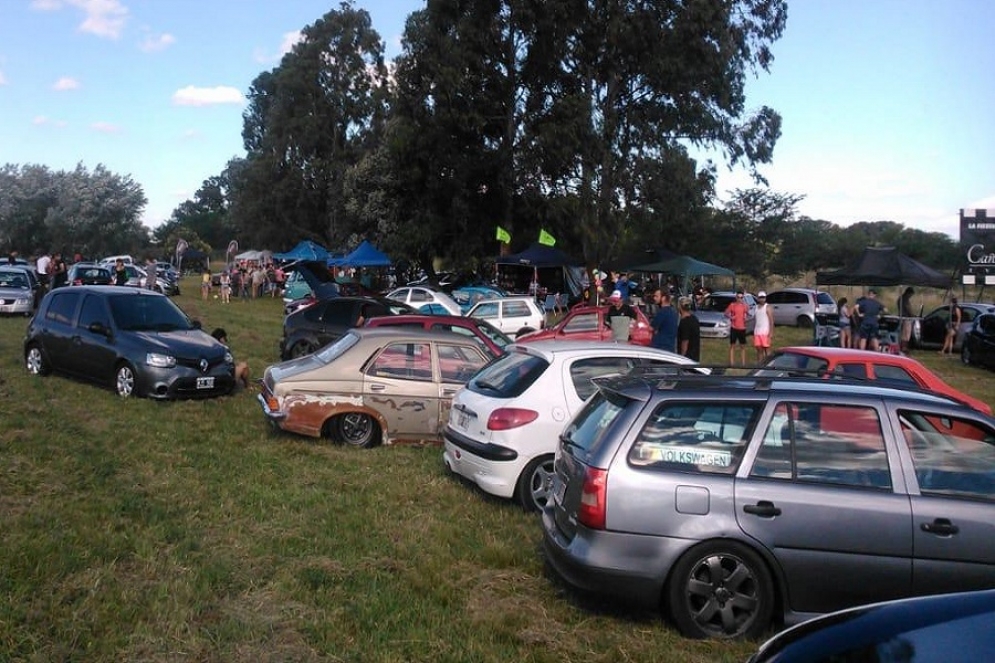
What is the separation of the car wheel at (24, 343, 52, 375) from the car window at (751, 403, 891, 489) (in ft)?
40.4

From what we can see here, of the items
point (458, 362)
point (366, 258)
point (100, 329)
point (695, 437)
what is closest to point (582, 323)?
point (458, 362)

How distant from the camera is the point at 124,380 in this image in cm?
1239

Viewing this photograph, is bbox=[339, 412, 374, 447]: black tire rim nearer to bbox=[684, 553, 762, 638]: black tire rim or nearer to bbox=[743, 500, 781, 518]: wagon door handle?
bbox=[684, 553, 762, 638]: black tire rim

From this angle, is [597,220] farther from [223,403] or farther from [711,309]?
[223,403]

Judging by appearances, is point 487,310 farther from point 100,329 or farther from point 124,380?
point 124,380

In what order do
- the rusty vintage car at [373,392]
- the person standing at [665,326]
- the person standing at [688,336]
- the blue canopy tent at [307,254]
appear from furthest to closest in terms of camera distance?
A: the blue canopy tent at [307,254] < the person standing at [688,336] < the person standing at [665,326] < the rusty vintage car at [373,392]

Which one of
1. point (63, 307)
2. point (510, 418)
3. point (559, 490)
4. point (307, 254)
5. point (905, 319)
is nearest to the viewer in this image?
point (559, 490)

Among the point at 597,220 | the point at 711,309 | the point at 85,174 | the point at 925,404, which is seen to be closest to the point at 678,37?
the point at 597,220

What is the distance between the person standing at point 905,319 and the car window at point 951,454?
22230mm

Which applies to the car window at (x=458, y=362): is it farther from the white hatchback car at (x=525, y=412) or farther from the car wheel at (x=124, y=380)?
the car wheel at (x=124, y=380)

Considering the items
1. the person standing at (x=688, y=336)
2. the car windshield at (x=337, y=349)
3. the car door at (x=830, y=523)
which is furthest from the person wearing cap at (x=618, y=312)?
the car door at (x=830, y=523)

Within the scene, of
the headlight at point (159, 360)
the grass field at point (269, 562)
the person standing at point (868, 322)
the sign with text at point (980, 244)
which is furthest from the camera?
the sign with text at point (980, 244)

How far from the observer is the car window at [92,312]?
510 inches

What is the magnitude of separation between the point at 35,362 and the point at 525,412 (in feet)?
33.2
